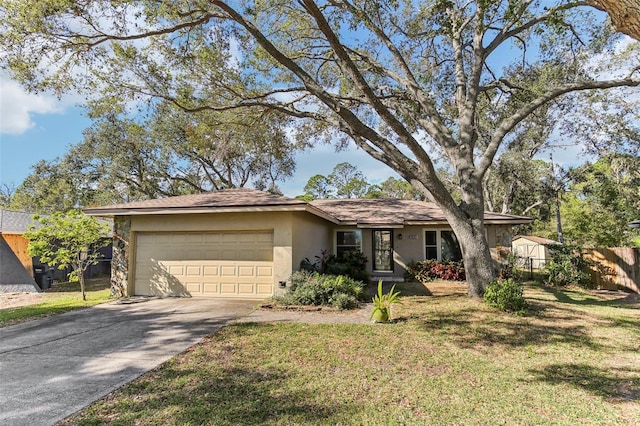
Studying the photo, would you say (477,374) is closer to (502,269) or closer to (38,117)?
(502,269)

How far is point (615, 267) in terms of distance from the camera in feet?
41.4

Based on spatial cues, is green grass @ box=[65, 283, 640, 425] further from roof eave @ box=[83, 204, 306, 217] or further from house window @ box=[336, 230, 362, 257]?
house window @ box=[336, 230, 362, 257]

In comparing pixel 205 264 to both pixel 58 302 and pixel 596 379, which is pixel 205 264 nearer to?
pixel 58 302

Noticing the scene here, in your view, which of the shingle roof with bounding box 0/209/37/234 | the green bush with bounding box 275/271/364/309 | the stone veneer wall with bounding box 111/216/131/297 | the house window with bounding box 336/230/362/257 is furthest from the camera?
the house window with bounding box 336/230/362/257

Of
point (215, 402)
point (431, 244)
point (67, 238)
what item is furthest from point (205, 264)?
point (431, 244)

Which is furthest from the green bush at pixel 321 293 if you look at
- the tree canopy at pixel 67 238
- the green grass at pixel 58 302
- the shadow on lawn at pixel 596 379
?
the tree canopy at pixel 67 238

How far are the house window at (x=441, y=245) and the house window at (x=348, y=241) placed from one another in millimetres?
2880

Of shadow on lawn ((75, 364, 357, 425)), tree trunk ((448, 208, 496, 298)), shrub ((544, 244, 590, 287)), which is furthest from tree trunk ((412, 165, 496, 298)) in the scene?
shadow on lawn ((75, 364, 357, 425))

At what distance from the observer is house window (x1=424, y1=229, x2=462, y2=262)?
47.3ft

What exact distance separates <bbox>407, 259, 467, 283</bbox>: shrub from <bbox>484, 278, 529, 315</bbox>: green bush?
5110 millimetres

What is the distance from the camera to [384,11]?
11.1 meters

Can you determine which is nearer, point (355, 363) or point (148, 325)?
point (355, 363)

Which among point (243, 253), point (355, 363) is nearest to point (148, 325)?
point (243, 253)

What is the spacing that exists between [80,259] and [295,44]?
34.0 ft
